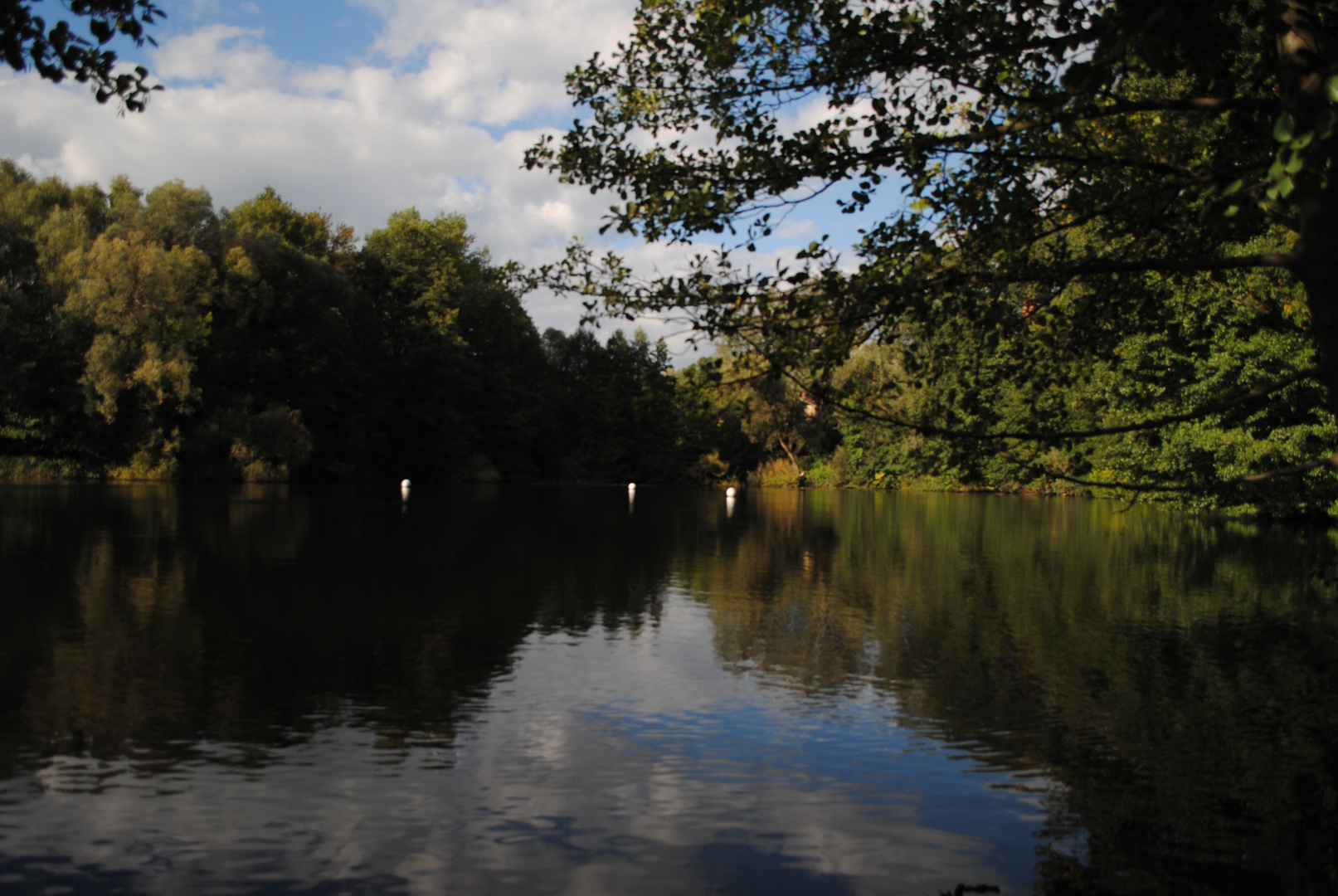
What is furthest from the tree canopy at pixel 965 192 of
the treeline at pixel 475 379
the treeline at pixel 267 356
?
the treeline at pixel 267 356

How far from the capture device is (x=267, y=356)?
61.3 m

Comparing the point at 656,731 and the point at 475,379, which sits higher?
the point at 475,379

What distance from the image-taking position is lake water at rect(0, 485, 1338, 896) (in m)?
5.15

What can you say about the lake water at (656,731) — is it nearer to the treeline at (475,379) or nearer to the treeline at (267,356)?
the treeline at (475,379)

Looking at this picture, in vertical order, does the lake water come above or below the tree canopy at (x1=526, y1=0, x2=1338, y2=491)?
below

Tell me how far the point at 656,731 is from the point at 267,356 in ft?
193

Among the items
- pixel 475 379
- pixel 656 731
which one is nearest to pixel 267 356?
pixel 475 379

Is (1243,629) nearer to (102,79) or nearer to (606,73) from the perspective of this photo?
(606,73)

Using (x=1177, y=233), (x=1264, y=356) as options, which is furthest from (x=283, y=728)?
(x=1264, y=356)

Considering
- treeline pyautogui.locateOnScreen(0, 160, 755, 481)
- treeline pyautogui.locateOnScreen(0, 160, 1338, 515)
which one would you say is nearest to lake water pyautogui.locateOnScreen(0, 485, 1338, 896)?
treeline pyautogui.locateOnScreen(0, 160, 1338, 515)

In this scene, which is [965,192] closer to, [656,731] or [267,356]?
[656,731]

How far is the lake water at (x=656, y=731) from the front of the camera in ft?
16.9

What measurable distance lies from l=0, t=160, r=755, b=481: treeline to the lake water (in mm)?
16004

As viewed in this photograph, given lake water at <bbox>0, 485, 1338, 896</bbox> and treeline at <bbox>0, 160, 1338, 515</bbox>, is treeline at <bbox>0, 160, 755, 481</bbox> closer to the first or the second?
treeline at <bbox>0, 160, 1338, 515</bbox>
